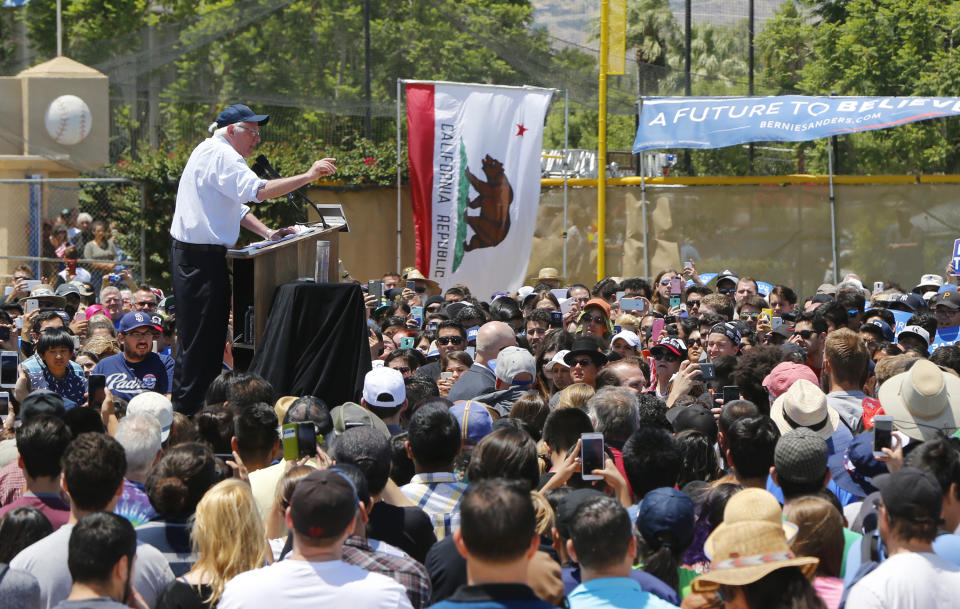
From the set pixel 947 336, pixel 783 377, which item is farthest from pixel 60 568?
pixel 947 336

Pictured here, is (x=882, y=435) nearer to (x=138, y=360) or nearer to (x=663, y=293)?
(x=138, y=360)

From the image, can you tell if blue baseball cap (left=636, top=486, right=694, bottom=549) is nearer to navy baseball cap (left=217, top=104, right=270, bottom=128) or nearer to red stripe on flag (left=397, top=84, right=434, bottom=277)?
navy baseball cap (left=217, top=104, right=270, bottom=128)

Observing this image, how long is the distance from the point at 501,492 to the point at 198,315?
14.6ft

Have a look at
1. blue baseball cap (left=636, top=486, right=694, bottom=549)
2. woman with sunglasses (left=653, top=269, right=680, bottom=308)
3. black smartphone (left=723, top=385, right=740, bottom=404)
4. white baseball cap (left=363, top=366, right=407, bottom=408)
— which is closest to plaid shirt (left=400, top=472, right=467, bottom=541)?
Answer: blue baseball cap (left=636, top=486, right=694, bottom=549)

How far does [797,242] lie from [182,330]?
13.5m

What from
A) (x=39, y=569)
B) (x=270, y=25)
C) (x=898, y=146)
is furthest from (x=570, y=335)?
(x=270, y=25)

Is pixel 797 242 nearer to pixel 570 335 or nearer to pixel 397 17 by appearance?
pixel 570 335

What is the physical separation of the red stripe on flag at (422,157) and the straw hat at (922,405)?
11844 millimetres

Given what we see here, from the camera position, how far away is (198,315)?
784 centimetres

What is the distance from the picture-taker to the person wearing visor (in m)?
8.74

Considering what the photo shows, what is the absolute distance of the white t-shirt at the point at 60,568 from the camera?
424cm

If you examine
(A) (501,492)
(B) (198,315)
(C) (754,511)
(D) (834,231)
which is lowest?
(C) (754,511)

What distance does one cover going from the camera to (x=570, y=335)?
29.2 ft

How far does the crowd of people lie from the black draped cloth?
597 mm
